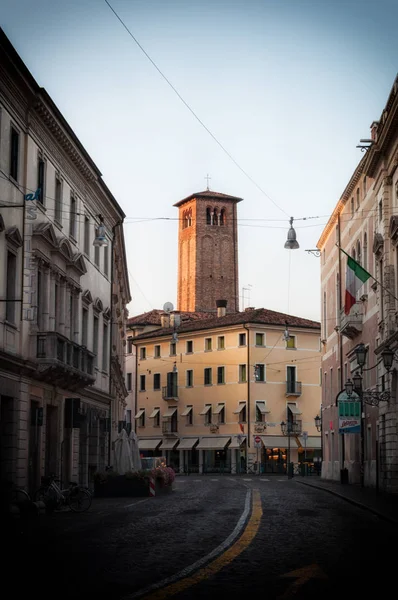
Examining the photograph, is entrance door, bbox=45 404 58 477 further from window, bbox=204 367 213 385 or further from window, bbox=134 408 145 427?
window, bbox=134 408 145 427

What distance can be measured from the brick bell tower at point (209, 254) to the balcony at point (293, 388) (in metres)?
40.3

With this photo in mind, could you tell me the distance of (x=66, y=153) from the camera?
3597 centimetres

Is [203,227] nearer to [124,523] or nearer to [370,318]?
[370,318]

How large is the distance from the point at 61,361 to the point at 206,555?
61.8ft

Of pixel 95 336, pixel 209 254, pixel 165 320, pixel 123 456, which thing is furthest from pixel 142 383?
pixel 123 456

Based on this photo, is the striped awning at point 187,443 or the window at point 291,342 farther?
the window at point 291,342

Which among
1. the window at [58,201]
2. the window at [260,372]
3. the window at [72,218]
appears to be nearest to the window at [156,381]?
the window at [260,372]

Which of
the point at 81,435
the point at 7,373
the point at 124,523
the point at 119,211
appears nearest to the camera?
the point at 124,523

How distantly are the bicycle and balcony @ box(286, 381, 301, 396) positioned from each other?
6557 centimetres

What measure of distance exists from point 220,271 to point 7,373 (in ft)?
350

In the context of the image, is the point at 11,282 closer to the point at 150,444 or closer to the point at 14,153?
the point at 14,153

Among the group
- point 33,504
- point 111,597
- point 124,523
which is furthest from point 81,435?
point 111,597

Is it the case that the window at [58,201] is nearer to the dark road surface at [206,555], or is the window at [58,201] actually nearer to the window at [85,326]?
the window at [85,326]

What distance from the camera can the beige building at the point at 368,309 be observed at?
37.0m
